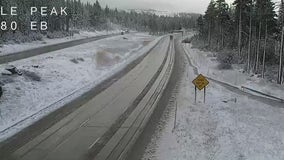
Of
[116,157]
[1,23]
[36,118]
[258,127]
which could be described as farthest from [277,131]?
[1,23]

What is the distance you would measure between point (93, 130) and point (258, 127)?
8.36 meters

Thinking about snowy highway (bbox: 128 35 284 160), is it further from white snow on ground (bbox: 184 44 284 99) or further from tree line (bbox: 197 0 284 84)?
tree line (bbox: 197 0 284 84)

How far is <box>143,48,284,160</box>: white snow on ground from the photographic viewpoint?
49.8 feet

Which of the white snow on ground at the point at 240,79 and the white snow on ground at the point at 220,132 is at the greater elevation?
the white snow on ground at the point at 240,79

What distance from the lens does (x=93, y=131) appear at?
17.8m

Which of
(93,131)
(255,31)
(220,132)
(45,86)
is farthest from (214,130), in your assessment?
(255,31)

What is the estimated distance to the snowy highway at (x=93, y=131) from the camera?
589 inches

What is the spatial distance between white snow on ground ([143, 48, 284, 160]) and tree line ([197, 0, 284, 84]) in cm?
1468

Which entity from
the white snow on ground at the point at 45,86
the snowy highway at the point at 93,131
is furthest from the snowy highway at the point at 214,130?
the white snow on ground at the point at 45,86

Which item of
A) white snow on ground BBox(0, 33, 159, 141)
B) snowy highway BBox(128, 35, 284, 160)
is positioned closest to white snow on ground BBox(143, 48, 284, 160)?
snowy highway BBox(128, 35, 284, 160)

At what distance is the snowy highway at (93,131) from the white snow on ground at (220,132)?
152 cm

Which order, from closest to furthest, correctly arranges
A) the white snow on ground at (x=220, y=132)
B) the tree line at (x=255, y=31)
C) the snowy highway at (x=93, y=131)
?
the snowy highway at (x=93, y=131), the white snow on ground at (x=220, y=132), the tree line at (x=255, y=31)

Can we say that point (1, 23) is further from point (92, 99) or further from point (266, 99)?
point (266, 99)

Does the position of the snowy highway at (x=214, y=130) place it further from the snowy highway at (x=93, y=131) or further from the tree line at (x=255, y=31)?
the tree line at (x=255, y=31)
